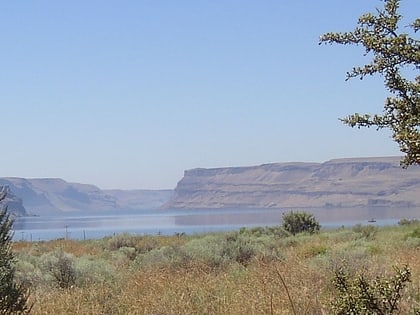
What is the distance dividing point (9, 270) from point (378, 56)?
5881mm

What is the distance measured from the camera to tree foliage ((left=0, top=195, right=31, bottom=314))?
8125 mm

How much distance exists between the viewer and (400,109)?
4250 mm

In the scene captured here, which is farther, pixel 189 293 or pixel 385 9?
pixel 189 293

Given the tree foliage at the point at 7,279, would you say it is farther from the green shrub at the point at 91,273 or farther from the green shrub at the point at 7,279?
the green shrub at the point at 91,273

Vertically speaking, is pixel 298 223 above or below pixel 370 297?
below

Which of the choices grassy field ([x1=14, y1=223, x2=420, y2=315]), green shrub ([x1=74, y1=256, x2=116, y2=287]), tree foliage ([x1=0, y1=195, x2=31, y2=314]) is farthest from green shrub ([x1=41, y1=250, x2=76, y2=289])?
tree foliage ([x1=0, y1=195, x2=31, y2=314])

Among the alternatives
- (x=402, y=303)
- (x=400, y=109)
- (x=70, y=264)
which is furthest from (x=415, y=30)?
(x=70, y=264)

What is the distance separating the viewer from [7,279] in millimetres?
8359

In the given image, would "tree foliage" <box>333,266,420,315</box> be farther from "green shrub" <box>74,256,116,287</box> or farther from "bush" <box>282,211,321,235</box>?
"bush" <box>282,211,321,235</box>

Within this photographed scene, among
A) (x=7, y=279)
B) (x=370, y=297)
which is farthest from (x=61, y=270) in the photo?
(x=370, y=297)

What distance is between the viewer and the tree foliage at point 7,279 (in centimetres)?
812

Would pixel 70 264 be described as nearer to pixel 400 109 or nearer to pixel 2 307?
pixel 2 307

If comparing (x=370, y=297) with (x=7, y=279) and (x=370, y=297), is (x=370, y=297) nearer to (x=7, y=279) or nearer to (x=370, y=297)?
(x=370, y=297)

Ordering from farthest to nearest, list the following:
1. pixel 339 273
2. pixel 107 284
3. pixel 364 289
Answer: pixel 107 284 < pixel 339 273 < pixel 364 289
